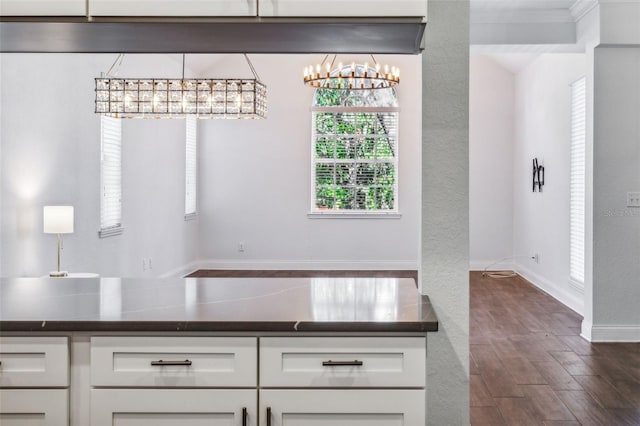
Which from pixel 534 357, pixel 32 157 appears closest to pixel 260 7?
pixel 32 157

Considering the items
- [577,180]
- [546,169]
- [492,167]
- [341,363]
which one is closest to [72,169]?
[341,363]

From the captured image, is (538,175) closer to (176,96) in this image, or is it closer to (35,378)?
(176,96)

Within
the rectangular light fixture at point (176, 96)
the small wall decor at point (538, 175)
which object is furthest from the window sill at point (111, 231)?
the small wall decor at point (538, 175)

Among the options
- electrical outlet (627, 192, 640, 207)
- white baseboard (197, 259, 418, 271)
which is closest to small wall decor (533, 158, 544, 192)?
white baseboard (197, 259, 418, 271)

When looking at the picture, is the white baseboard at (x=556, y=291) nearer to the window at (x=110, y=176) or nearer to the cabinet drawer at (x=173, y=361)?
the window at (x=110, y=176)

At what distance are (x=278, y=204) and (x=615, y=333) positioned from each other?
560 cm

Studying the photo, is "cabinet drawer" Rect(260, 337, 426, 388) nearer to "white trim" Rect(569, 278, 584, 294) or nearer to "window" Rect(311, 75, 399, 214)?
"white trim" Rect(569, 278, 584, 294)

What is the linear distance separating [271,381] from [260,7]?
3.72ft

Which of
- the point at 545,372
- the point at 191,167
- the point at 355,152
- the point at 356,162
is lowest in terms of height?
the point at 545,372

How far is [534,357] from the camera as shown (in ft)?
15.6

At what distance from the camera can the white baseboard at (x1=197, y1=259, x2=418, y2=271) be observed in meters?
9.70

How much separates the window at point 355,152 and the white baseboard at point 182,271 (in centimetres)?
202

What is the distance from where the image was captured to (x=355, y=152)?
31.9 ft

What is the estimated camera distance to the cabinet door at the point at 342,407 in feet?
5.96
